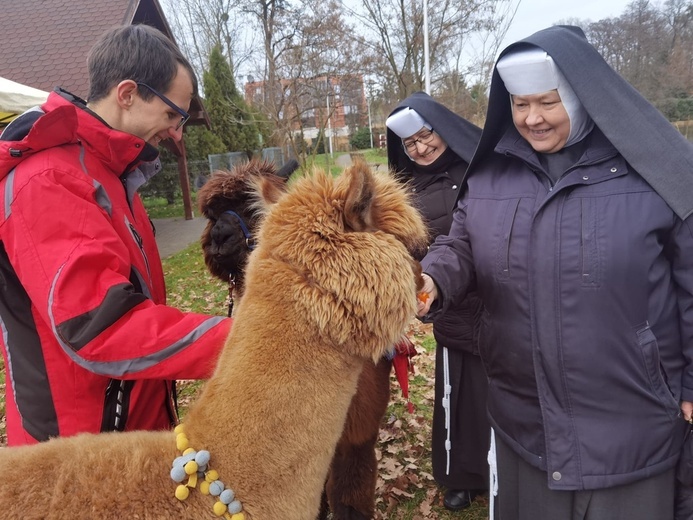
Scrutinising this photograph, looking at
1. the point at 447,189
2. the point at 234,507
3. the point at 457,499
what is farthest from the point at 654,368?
the point at 457,499

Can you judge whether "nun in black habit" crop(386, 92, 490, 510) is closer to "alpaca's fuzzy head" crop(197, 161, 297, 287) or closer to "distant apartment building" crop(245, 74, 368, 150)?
"alpaca's fuzzy head" crop(197, 161, 297, 287)

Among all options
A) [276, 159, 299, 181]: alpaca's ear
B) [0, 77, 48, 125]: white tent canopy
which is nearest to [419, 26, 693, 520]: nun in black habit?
[276, 159, 299, 181]: alpaca's ear

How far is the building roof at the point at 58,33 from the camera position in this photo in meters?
10.9

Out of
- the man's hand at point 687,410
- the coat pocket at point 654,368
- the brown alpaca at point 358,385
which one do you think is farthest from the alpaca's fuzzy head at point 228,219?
the man's hand at point 687,410

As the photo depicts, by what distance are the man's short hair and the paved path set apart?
950cm

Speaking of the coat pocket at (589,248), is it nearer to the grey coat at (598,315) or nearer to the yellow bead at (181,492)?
the grey coat at (598,315)

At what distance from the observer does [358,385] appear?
2291 mm

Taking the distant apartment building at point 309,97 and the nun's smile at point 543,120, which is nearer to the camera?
the nun's smile at point 543,120

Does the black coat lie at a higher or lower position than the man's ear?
lower

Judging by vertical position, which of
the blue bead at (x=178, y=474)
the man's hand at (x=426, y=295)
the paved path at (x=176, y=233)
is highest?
the man's hand at (x=426, y=295)

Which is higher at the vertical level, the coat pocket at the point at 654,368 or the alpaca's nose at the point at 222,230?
the alpaca's nose at the point at 222,230

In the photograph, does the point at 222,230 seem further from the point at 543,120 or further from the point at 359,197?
the point at 543,120

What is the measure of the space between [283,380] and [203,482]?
31cm

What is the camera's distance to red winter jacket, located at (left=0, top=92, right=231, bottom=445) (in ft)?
4.08
